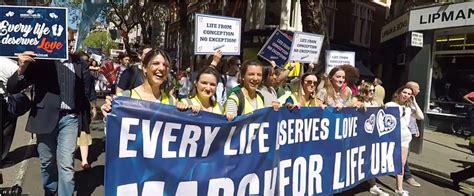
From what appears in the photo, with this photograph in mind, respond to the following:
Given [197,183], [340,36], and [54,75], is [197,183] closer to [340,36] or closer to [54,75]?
[54,75]

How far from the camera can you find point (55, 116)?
14.3 feet

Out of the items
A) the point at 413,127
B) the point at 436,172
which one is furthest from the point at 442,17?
the point at 413,127

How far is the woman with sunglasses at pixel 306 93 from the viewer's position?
16.4ft

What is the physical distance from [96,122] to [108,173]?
8.33m

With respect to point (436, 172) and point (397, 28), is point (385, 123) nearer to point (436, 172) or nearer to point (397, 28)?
point (436, 172)

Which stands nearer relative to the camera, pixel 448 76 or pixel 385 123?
pixel 385 123

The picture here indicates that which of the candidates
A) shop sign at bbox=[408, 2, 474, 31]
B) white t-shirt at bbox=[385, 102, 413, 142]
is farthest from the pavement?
shop sign at bbox=[408, 2, 474, 31]

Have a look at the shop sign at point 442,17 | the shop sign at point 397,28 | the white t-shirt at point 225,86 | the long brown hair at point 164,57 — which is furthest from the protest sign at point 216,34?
the shop sign at point 397,28

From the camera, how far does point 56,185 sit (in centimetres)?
462

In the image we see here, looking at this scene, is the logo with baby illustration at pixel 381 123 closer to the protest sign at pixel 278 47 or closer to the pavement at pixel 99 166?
the pavement at pixel 99 166

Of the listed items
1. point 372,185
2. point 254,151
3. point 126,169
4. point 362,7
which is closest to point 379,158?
point 372,185

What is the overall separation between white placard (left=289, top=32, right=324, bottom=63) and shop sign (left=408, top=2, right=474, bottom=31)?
5.02 m

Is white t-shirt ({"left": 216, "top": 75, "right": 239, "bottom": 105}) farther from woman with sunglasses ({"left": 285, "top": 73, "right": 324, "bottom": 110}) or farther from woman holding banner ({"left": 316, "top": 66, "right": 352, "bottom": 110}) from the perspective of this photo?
woman with sunglasses ({"left": 285, "top": 73, "right": 324, "bottom": 110})

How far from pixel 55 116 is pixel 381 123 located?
12.5 ft
